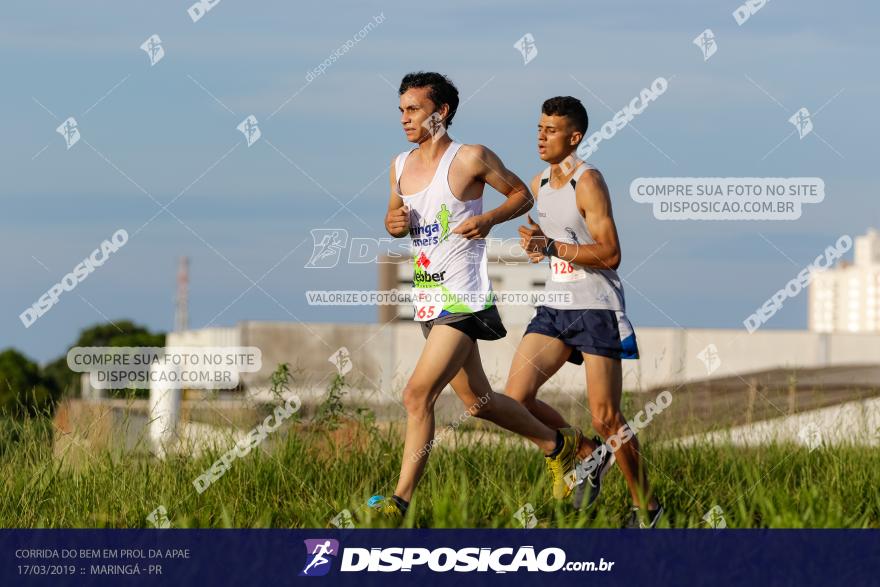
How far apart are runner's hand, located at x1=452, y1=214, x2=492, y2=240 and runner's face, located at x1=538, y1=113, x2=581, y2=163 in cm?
70

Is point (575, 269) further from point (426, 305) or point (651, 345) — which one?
point (651, 345)

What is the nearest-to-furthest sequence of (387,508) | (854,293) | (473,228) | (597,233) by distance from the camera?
(387,508) → (473,228) → (597,233) → (854,293)

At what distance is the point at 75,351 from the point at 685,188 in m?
4.46

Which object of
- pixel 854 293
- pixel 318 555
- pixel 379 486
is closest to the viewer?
pixel 318 555

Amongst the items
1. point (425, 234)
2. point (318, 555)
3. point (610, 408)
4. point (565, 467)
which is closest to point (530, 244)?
point (425, 234)

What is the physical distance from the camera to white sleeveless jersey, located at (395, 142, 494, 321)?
677 centimetres

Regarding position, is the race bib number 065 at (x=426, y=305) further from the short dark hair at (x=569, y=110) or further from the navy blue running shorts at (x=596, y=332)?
the short dark hair at (x=569, y=110)

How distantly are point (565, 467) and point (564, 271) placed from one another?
119 centimetres

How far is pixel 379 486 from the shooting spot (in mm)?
8031

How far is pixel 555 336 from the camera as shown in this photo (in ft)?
23.4

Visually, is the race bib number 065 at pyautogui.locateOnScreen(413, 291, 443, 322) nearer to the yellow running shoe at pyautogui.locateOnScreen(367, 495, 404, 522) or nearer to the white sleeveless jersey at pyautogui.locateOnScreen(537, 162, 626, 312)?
the white sleeveless jersey at pyautogui.locateOnScreen(537, 162, 626, 312)

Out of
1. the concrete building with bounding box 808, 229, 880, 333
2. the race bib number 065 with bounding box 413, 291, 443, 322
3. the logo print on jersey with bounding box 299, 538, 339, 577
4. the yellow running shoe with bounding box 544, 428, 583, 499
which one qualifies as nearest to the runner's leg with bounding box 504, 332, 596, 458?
the yellow running shoe with bounding box 544, 428, 583, 499

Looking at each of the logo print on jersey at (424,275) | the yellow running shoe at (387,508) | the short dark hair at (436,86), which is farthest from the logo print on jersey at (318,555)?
the short dark hair at (436,86)

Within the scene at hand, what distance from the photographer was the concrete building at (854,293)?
118 meters
